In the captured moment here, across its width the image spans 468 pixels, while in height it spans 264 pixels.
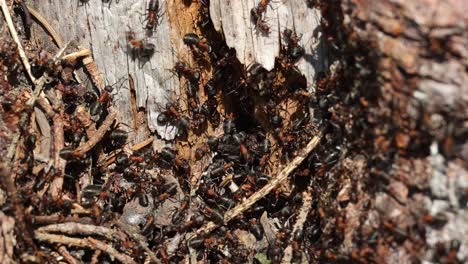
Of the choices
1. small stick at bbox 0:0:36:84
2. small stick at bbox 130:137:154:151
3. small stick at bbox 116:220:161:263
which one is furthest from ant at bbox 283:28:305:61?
small stick at bbox 0:0:36:84

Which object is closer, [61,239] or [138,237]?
[61,239]

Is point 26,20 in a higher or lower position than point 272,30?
higher

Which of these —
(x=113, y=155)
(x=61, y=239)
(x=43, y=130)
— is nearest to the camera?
(x=61, y=239)

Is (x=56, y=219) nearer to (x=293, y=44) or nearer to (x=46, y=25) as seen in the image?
(x=46, y=25)

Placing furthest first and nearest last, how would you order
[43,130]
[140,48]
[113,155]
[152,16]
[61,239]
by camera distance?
[113,155] → [43,130] → [140,48] → [152,16] → [61,239]

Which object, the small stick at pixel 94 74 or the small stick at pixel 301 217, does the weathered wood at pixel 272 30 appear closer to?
the small stick at pixel 301 217

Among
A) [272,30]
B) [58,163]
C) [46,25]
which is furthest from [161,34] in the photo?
[58,163]

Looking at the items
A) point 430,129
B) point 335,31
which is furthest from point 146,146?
point 430,129

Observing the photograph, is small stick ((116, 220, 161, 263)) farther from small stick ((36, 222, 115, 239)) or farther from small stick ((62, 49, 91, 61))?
small stick ((62, 49, 91, 61))
